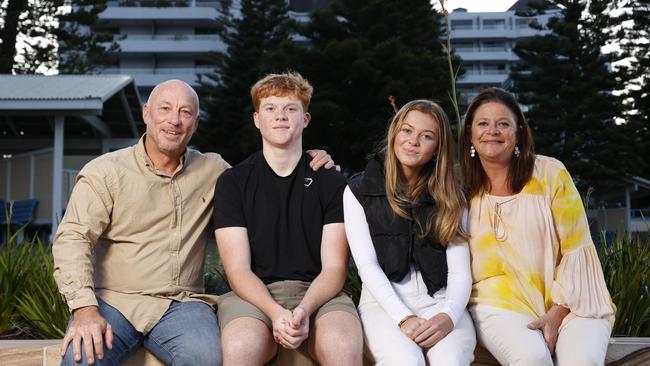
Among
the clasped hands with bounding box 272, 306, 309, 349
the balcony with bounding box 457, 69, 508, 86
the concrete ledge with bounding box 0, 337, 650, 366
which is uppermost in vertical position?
the balcony with bounding box 457, 69, 508, 86

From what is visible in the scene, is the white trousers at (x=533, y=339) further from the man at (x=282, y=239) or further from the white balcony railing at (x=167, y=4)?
the white balcony railing at (x=167, y=4)

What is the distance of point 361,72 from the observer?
18.9 m

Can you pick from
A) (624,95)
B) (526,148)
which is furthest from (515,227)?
(624,95)

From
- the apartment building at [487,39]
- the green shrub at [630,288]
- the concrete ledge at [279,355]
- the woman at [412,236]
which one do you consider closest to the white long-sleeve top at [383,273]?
the woman at [412,236]

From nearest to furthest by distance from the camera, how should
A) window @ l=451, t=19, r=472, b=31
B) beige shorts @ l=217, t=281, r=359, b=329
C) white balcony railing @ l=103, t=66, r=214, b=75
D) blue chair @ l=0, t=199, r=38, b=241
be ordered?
beige shorts @ l=217, t=281, r=359, b=329 → blue chair @ l=0, t=199, r=38, b=241 → white balcony railing @ l=103, t=66, r=214, b=75 → window @ l=451, t=19, r=472, b=31

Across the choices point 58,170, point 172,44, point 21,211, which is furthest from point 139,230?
point 172,44

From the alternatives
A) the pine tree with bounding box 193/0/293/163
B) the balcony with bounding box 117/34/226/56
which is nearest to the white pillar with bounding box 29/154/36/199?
the pine tree with bounding box 193/0/293/163

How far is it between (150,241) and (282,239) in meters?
0.51

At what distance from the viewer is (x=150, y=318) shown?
8.20 feet

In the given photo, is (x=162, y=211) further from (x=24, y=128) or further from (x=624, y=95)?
(x=624, y=95)

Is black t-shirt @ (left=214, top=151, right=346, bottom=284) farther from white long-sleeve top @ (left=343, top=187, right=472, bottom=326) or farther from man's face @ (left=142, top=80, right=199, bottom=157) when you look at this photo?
man's face @ (left=142, top=80, right=199, bottom=157)

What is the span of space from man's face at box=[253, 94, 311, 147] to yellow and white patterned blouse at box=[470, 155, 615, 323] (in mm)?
801

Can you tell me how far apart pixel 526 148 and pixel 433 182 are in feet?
1.39

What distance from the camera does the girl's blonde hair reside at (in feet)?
8.65
